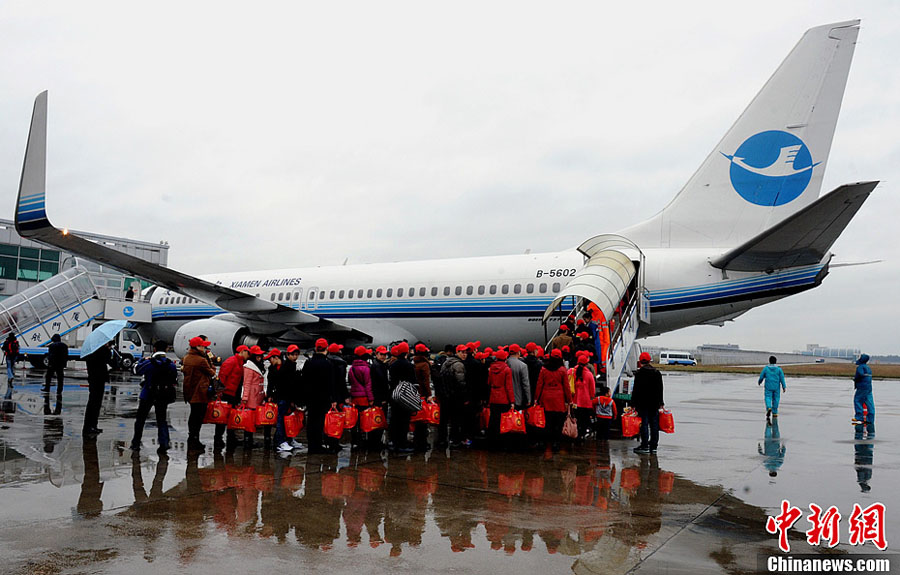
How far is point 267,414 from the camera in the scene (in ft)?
32.2

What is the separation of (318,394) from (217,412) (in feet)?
4.69

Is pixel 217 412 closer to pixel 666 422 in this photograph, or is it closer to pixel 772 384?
pixel 666 422

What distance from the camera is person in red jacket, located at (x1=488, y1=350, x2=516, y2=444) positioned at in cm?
1045

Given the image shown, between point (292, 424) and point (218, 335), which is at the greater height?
point (218, 335)

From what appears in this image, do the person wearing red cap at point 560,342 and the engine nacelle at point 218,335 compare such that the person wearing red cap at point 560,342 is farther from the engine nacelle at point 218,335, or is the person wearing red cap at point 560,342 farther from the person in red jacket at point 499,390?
the engine nacelle at point 218,335

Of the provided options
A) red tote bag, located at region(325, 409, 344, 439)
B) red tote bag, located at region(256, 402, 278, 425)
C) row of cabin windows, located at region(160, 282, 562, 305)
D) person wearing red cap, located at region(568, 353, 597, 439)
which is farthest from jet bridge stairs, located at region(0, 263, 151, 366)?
person wearing red cap, located at region(568, 353, 597, 439)

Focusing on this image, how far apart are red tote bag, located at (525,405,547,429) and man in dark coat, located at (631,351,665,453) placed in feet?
4.49

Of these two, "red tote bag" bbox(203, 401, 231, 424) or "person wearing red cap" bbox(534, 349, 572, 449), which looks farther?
"person wearing red cap" bbox(534, 349, 572, 449)

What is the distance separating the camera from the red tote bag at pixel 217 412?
967cm

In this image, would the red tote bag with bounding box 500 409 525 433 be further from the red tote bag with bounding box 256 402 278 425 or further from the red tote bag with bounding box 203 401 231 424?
the red tote bag with bounding box 203 401 231 424

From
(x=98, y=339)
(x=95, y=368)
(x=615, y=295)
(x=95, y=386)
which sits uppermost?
(x=615, y=295)

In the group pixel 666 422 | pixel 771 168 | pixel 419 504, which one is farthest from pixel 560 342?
pixel 771 168

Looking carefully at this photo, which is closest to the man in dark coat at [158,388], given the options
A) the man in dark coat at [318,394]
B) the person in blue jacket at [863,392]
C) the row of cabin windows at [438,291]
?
the man in dark coat at [318,394]

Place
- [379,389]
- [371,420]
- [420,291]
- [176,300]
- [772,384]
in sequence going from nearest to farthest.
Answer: [371,420] < [379,389] < [772,384] < [420,291] < [176,300]
